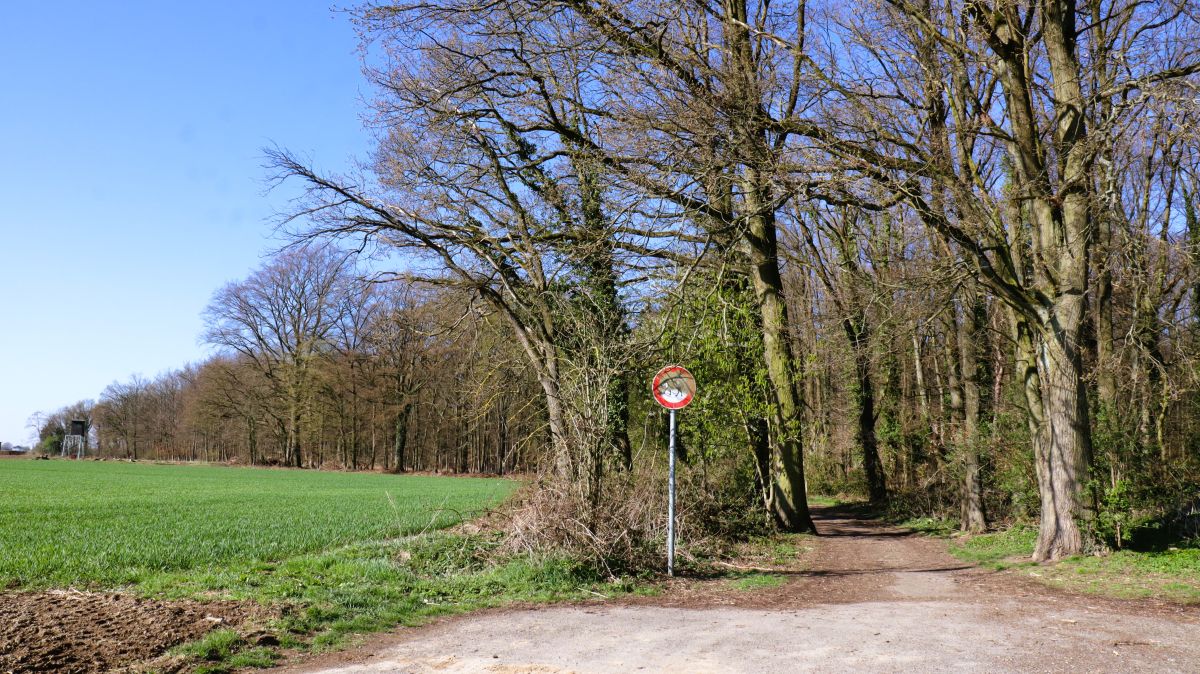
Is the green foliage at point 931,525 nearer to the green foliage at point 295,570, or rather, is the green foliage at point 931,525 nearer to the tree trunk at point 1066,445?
the tree trunk at point 1066,445

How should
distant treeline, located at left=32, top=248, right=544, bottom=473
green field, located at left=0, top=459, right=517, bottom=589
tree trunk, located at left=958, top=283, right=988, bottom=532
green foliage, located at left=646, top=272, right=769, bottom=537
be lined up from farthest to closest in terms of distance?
distant treeline, located at left=32, top=248, right=544, bottom=473, tree trunk, located at left=958, top=283, right=988, bottom=532, green foliage, located at left=646, top=272, right=769, bottom=537, green field, located at left=0, top=459, right=517, bottom=589

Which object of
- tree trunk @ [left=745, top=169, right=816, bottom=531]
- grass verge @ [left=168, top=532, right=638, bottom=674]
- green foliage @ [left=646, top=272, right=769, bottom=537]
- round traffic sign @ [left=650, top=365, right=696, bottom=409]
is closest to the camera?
grass verge @ [left=168, top=532, right=638, bottom=674]

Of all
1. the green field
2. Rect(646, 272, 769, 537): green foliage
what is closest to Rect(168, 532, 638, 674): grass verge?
the green field

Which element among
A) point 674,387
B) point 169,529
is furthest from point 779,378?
point 169,529

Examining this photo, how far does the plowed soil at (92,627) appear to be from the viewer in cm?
634

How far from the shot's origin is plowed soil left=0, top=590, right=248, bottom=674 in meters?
6.34

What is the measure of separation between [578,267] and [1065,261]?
29.4ft

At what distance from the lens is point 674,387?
11.3 meters

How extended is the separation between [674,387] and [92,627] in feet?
23.1

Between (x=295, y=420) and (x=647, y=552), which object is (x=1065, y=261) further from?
(x=295, y=420)

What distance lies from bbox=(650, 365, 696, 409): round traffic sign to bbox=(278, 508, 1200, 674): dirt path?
7.84 ft

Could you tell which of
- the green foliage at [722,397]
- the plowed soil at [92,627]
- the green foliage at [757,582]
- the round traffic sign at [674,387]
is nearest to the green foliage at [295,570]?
the plowed soil at [92,627]

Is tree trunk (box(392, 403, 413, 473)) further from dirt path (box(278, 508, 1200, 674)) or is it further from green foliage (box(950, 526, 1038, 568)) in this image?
dirt path (box(278, 508, 1200, 674))

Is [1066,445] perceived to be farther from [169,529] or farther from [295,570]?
[169,529]
